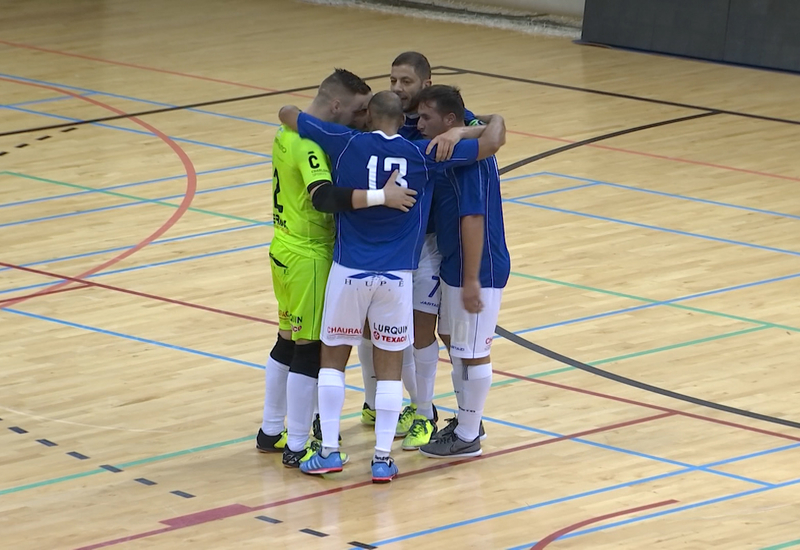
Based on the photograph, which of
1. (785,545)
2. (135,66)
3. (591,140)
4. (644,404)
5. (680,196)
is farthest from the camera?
(135,66)

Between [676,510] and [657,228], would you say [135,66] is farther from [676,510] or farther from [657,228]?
[676,510]

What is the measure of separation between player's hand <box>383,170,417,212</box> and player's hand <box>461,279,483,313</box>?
0.49 meters

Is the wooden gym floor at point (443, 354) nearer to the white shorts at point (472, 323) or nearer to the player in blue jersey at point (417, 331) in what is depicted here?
the player in blue jersey at point (417, 331)

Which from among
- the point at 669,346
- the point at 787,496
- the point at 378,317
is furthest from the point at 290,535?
the point at 669,346

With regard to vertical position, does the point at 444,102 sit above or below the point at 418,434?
above

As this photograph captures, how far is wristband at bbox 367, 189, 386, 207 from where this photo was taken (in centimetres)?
711

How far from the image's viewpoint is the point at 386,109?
720 cm

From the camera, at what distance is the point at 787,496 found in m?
7.27

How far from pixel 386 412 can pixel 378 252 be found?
77cm

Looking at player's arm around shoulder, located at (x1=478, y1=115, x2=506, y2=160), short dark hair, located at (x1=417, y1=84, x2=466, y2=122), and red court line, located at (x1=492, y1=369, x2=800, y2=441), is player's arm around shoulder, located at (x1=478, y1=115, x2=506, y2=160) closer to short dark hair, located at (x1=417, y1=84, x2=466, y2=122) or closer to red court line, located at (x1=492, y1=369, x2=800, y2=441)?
short dark hair, located at (x1=417, y1=84, x2=466, y2=122)

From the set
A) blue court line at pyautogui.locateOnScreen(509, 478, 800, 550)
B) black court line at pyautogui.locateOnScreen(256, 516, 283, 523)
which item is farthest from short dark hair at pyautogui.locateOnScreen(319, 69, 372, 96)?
blue court line at pyautogui.locateOnScreen(509, 478, 800, 550)

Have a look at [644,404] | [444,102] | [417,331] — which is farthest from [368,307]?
[644,404]

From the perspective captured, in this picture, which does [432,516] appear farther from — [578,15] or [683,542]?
[578,15]

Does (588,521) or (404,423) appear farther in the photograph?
(404,423)
